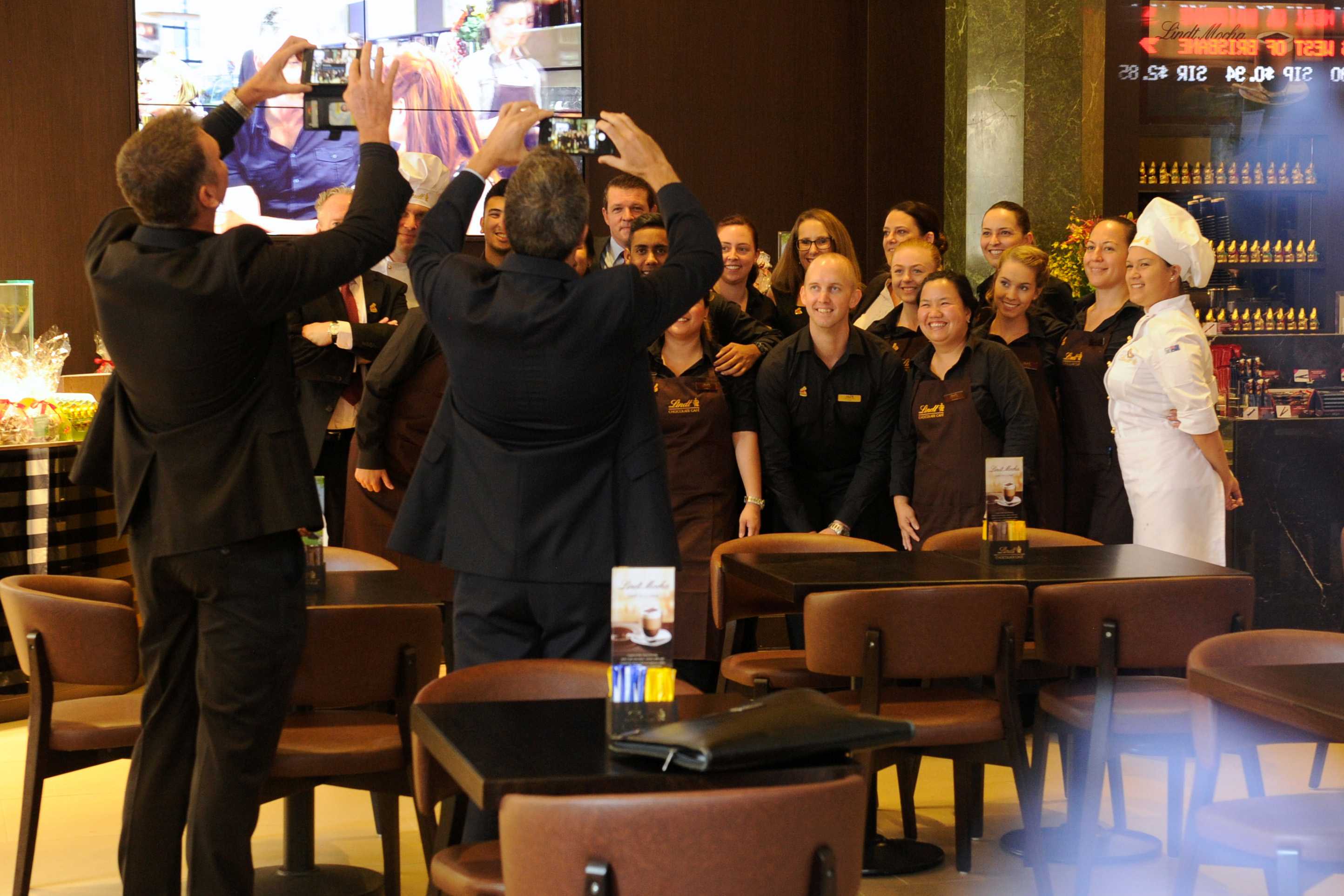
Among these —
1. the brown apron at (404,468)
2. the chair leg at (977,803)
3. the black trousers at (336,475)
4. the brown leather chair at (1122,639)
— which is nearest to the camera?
the brown leather chair at (1122,639)

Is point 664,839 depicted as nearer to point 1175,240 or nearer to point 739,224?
point 1175,240

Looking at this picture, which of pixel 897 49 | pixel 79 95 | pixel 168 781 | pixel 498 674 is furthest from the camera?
pixel 897 49

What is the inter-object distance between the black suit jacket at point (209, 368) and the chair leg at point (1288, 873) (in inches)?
73.3

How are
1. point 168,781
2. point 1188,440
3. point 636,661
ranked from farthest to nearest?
→ point 1188,440 → point 168,781 → point 636,661

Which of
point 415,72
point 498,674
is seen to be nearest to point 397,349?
point 498,674

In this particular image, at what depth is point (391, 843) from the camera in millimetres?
3309

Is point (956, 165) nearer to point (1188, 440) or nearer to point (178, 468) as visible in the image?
point (1188, 440)

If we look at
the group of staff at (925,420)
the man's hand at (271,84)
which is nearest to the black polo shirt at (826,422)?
the group of staff at (925,420)

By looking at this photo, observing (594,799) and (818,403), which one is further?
(818,403)

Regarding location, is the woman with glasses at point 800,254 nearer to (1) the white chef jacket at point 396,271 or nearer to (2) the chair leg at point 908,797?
(1) the white chef jacket at point 396,271

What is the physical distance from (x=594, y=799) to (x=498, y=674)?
0.90 m

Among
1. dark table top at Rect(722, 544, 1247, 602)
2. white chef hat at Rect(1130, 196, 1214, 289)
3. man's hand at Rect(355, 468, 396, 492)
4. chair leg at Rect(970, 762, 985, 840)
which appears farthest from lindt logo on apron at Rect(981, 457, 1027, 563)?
man's hand at Rect(355, 468, 396, 492)

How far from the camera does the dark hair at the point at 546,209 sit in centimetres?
280

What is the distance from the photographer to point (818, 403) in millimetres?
Result: 4836
